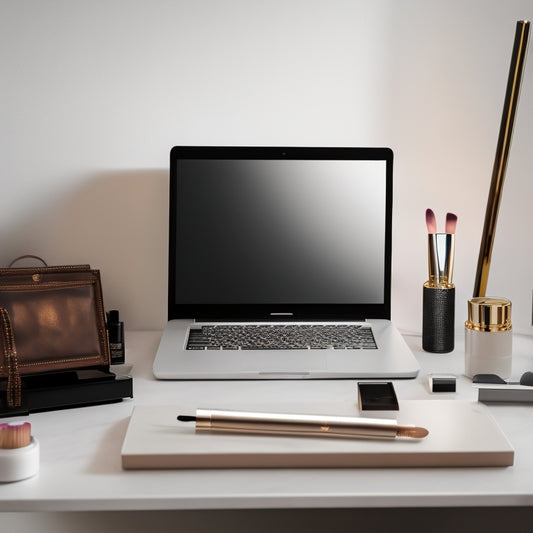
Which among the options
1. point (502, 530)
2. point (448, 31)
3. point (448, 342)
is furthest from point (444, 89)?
point (502, 530)

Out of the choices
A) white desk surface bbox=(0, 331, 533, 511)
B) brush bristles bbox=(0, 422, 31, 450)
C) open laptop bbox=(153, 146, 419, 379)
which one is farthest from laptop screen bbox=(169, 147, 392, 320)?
brush bristles bbox=(0, 422, 31, 450)

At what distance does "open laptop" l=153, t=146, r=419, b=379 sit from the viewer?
1.25 meters

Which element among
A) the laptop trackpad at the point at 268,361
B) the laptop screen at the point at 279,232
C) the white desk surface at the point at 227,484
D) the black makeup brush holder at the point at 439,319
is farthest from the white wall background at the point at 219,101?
the white desk surface at the point at 227,484

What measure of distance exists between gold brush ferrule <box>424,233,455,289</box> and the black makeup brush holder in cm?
1

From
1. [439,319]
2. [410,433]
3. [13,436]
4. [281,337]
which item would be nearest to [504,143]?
[439,319]

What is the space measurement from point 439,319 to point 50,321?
0.63m

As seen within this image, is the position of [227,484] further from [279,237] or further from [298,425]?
[279,237]

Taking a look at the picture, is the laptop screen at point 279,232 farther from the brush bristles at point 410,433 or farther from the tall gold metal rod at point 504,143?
the brush bristles at point 410,433

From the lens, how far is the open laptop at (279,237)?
1.25 meters

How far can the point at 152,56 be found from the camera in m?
1.32

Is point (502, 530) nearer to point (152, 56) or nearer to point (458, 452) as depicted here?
point (458, 452)

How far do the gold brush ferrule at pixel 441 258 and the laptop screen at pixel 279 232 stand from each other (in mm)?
94

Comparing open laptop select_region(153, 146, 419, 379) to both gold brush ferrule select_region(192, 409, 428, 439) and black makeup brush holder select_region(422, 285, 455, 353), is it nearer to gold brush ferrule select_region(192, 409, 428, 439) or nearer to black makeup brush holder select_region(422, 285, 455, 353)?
black makeup brush holder select_region(422, 285, 455, 353)

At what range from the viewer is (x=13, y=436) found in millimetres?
730
